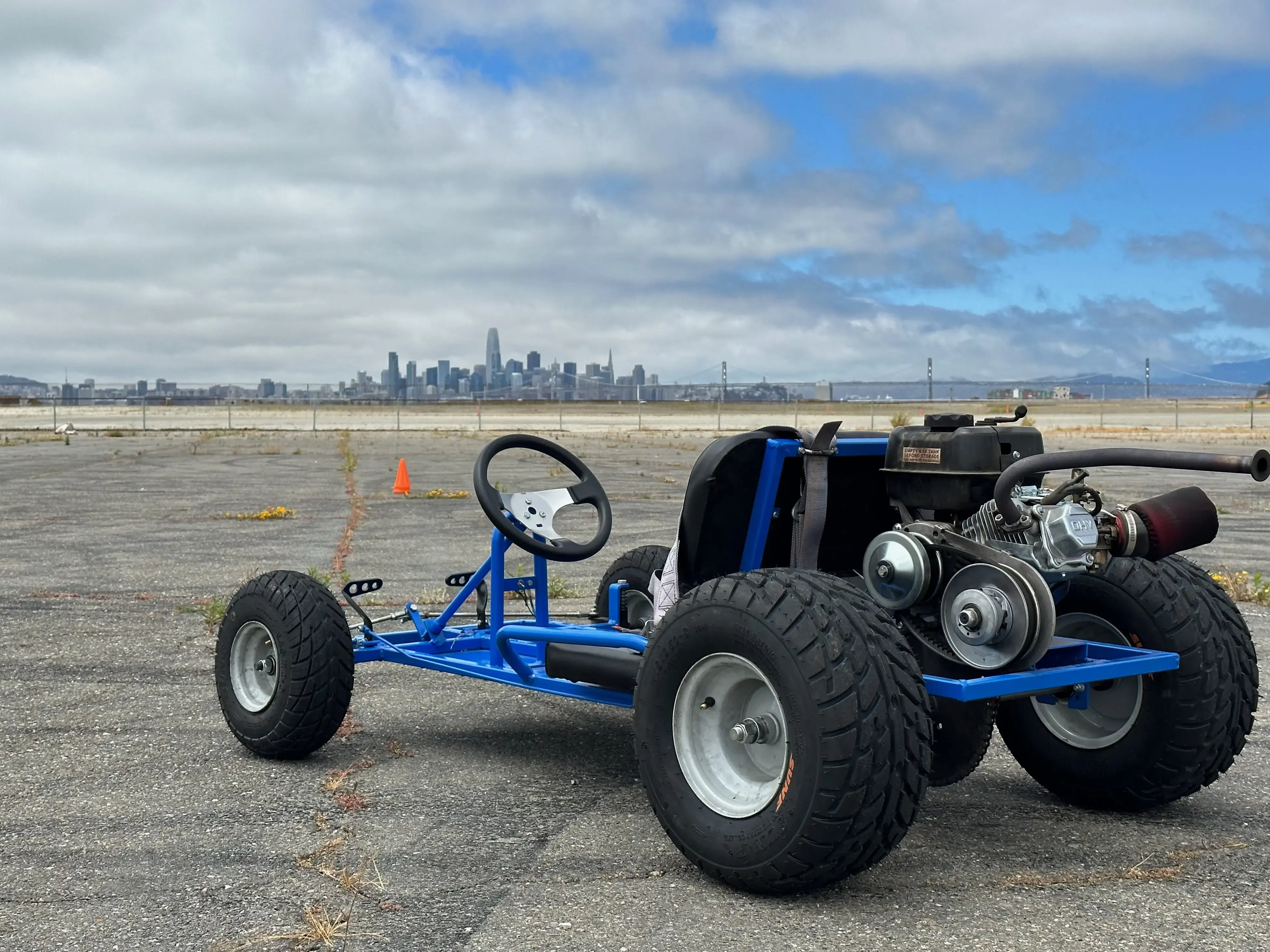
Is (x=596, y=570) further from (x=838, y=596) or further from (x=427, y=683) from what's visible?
(x=838, y=596)

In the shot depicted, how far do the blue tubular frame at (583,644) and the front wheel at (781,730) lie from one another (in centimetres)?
36

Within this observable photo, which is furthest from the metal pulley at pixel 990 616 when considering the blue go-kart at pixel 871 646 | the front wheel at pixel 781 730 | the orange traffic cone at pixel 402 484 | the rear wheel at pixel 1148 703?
the orange traffic cone at pixel 402 484

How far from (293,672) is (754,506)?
7.20 ft

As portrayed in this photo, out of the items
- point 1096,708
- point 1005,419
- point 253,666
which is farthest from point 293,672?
point 1096,708

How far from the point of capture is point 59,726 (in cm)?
610

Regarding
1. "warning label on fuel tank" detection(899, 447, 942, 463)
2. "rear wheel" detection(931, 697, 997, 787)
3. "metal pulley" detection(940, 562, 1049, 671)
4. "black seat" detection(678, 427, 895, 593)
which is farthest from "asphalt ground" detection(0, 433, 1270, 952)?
"warning label on fuel tank" detection(899, 447, 942, 463)

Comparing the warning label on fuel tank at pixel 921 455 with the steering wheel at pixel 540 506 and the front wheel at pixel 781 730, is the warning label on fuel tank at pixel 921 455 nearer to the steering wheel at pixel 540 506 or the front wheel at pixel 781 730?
the front wheel at pixel 781 730

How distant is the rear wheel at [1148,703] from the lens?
15.0ft

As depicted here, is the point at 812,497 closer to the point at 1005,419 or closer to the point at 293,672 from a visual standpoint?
the point at 1005,419

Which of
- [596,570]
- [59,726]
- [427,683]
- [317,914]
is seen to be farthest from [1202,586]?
[596,570]

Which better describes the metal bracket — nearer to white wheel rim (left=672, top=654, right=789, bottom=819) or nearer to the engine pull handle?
white wheel rim (left=672, top=654, right=789, bottom=819)

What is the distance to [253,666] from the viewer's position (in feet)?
19.2

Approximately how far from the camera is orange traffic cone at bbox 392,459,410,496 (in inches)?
805

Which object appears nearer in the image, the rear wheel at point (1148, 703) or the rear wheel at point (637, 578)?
the rear wheel at point (1148, 703)
